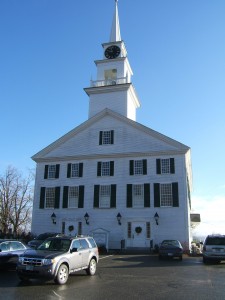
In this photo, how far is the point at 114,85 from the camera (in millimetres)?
36750

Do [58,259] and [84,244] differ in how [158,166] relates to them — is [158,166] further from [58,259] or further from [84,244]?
[58,259]

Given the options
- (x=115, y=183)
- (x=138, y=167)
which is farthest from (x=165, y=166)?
(x=115, y=183)

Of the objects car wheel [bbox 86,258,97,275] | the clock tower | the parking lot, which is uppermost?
the clock tower

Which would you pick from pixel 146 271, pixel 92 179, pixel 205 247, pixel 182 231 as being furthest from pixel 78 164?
pixel 146 271

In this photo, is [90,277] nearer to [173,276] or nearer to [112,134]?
[173,276]

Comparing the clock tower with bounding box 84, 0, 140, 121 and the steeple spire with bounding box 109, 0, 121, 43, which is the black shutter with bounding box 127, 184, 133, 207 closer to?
the clock tower with bounding box 84, 0, 140, 121

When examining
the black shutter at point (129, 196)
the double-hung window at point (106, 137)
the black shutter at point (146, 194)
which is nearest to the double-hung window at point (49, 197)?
the double-hung window at point (106, 137)

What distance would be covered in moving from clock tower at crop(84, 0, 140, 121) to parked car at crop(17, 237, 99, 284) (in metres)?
23.3

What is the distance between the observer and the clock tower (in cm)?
3650

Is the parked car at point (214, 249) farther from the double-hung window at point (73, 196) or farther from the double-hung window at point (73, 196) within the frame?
the double-hung window at point (73, 196)

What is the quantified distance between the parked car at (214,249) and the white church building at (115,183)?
8483 millimetres

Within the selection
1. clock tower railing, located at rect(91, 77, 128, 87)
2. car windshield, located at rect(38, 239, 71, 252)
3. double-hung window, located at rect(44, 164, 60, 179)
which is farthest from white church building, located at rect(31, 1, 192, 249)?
car windshield, located at rect(38, 239, 71, 252)

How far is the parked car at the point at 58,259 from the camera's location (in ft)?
37.1

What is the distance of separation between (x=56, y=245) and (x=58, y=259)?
1731 mm
